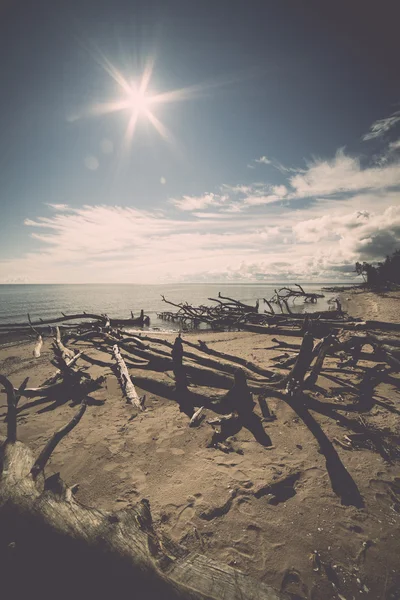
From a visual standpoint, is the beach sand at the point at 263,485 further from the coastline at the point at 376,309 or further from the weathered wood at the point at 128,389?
the coastline at the point at 376,309

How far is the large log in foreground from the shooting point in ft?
5.69

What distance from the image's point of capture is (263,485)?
3492 millimetres

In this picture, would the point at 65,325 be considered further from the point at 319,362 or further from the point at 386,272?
the point at 386,272

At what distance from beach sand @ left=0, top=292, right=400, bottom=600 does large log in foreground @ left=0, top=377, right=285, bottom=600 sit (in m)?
0.95

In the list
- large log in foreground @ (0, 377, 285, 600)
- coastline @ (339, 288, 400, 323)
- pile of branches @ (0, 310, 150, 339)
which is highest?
large log in foreground @ (0, 377, 285, 600)

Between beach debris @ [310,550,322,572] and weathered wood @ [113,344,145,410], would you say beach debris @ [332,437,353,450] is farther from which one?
weathered wood @ [113,344,145,410]

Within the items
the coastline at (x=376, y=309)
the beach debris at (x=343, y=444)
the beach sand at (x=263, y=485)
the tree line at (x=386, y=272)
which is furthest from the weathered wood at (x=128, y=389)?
the tree line at (x=386, y=272)

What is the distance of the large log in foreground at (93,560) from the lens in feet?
5.69

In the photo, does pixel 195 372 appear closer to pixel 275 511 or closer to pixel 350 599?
pixel 275 511

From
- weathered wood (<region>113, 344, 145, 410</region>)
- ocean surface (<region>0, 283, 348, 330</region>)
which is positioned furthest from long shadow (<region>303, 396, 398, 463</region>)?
ocean surface (<region>0, 283, 348, 330</region>)

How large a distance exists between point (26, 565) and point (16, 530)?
410 mm

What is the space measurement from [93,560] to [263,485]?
8.19ft

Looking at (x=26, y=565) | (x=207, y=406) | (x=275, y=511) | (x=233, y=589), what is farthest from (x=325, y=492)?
(x=26, y=565)

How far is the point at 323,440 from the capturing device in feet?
14.6
